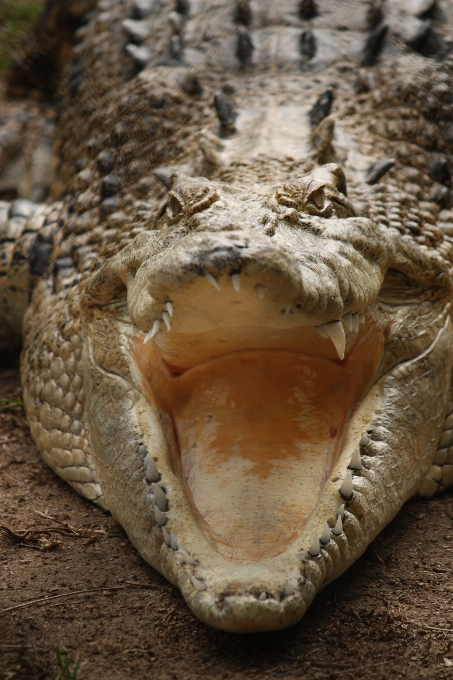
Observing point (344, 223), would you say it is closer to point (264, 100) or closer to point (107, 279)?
point (107, 279)

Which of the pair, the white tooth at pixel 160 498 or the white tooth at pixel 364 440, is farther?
the white tooth at pixel 364 440

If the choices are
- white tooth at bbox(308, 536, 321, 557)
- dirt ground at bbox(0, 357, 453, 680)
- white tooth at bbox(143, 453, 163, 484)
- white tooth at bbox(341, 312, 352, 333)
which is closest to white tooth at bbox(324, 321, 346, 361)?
white tooth at bbox(341, 312, 352, 333)

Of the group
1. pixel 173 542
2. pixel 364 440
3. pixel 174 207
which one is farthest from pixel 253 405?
pixel 174 207

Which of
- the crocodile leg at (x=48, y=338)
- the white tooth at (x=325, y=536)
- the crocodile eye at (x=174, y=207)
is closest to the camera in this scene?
the white tooth at (x=325, y=536)

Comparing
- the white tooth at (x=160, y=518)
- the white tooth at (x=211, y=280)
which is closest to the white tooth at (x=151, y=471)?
the white tooth at (x=160, y=518)

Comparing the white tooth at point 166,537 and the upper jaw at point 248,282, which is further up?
the upper jaw at point 248,282

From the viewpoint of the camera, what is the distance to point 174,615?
7.43ft

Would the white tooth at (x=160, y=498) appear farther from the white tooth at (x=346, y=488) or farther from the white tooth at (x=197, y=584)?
the white tooth at (x=346, y=488)

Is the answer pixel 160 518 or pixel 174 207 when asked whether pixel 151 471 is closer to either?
pixel 160 518

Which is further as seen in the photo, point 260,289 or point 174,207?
point 174,207

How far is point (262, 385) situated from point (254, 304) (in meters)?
0.72

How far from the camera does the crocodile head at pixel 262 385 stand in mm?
2035

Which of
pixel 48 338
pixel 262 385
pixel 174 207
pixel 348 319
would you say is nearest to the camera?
pixel 348 319

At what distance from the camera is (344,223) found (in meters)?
2.56
